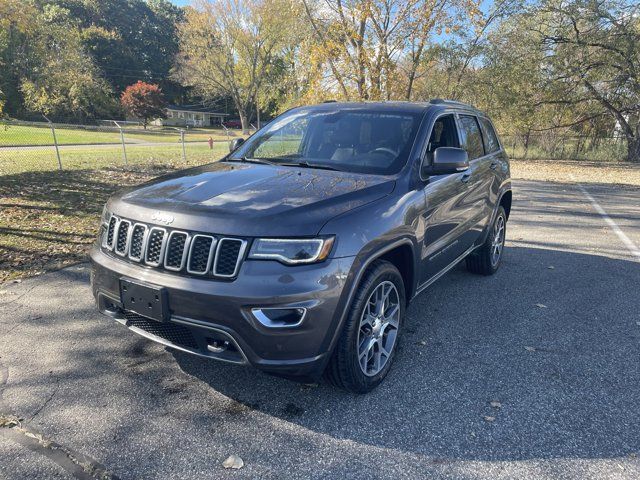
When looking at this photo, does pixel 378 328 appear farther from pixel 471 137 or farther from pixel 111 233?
pixel 471 137

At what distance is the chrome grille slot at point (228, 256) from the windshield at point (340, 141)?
1296mm

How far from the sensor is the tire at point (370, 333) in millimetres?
2701

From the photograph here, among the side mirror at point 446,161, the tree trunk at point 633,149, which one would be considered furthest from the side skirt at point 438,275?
the tree trunk at point 633,149

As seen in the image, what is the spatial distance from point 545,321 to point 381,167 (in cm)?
219

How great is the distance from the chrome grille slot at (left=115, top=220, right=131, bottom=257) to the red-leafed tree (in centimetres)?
5754

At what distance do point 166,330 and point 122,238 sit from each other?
2.16 ft

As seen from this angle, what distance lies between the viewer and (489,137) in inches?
208

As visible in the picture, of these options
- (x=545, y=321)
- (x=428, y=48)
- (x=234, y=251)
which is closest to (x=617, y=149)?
(x=428, y=48)

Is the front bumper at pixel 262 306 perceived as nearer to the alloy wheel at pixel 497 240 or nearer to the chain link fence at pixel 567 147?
the alloy wheel at pixel 497 240

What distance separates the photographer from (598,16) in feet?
64.6

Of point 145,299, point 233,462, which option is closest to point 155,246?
point 145,299

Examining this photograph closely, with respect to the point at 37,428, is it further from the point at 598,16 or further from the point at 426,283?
the point at 598,16

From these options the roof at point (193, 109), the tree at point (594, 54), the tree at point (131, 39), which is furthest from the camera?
the roof at point (193, 109)

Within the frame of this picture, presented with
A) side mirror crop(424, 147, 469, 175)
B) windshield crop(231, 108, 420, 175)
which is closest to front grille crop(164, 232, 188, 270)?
windshield crop(231, 108, 420, 175)
